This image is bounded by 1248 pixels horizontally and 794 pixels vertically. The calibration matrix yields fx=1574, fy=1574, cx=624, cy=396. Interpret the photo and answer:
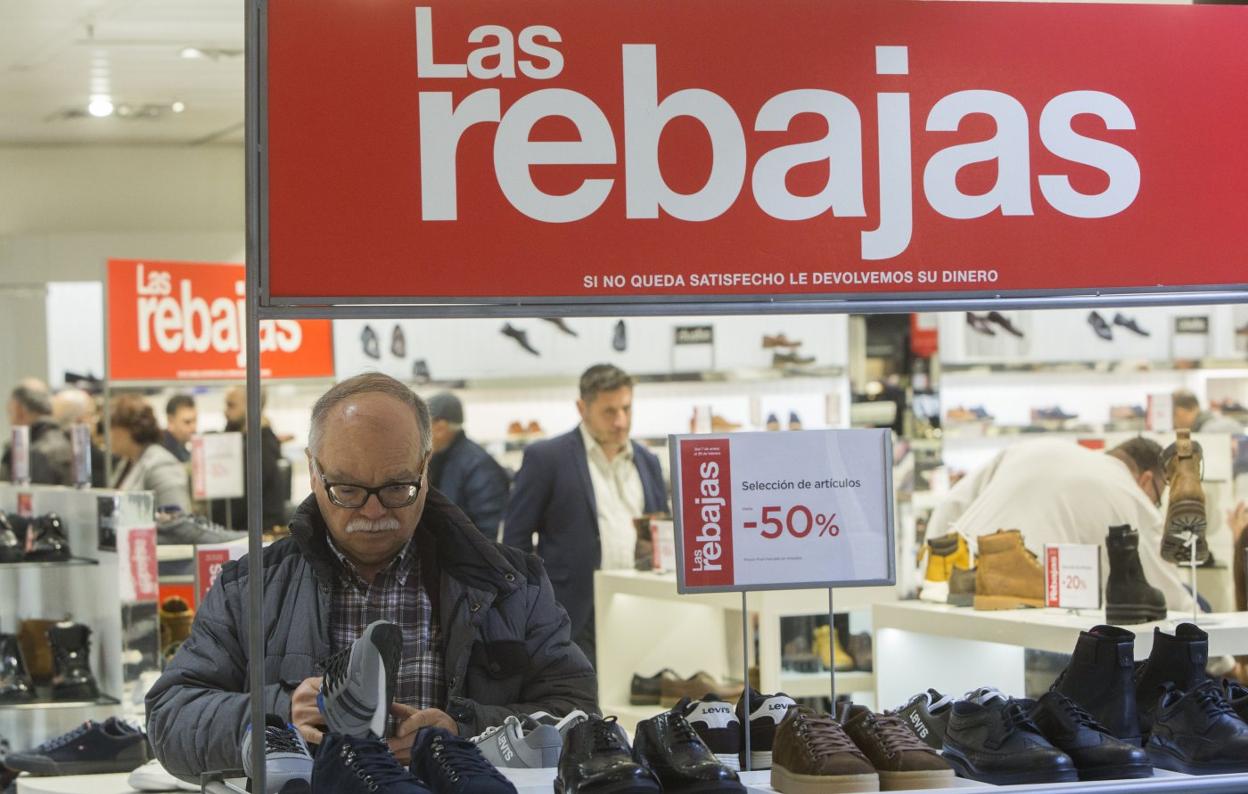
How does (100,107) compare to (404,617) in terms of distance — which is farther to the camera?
(100,107)

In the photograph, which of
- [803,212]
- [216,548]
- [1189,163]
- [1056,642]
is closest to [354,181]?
[803,212]

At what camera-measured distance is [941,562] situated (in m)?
5.62

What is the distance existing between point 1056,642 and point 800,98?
292cm

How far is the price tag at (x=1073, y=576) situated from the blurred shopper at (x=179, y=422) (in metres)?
6.01

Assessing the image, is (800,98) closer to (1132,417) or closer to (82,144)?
(1132,417)

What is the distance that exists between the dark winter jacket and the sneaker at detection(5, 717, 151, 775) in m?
1.85

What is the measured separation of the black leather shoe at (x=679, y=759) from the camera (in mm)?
2105

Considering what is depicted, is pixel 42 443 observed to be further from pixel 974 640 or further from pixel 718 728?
pixel 718 728

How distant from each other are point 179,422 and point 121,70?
7.74 feet

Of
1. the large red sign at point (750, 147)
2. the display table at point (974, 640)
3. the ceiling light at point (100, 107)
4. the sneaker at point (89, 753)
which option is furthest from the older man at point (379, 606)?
the ceiling light at point (100, 107)

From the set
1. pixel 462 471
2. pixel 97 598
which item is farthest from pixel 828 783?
pixel 462 471

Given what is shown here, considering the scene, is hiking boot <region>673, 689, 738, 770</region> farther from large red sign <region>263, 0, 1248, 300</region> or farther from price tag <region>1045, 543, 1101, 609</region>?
price tag <region>1045, 543, 1101, 609</region>

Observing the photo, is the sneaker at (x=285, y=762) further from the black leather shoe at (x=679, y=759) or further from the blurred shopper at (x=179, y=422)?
the blurred shopper at (x=179, y=422)

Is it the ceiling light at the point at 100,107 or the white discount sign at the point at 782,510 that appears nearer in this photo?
the white discount sign at the point at 782,510
